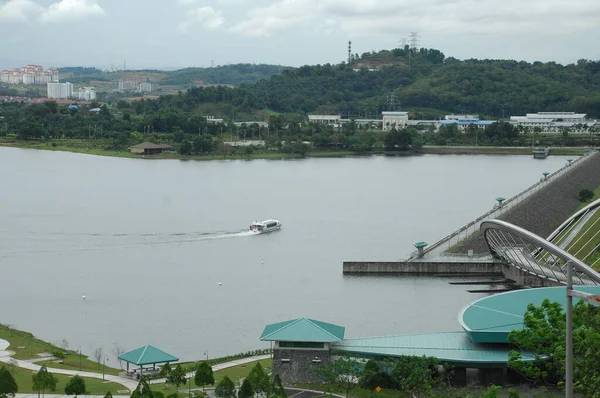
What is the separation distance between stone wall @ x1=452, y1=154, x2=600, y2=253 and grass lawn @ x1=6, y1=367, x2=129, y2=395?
11214 mm

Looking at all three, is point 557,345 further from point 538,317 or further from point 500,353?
point 500,353

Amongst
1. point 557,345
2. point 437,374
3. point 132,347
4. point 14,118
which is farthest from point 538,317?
point 14,118

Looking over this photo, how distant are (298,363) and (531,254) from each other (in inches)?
314

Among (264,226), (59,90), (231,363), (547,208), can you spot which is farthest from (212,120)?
(59,90)

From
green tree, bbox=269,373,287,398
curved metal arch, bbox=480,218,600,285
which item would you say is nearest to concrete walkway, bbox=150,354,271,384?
green tree, bbox=269,373,287,398

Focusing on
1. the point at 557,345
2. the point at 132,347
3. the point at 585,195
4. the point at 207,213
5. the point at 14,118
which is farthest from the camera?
the point at 14,118

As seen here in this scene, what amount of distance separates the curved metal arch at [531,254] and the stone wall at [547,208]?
140 centimetres

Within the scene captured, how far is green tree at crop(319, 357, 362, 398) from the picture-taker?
409 inches

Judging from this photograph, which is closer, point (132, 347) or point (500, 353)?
point (500, 353)

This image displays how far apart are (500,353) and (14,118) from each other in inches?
2003

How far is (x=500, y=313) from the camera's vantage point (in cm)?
1221

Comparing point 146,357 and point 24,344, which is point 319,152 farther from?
point 146,357

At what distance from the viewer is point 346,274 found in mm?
18781

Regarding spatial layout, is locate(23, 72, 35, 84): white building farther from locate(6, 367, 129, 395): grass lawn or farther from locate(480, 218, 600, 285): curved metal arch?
locate(6, 367, 129, 395): grass lawn
